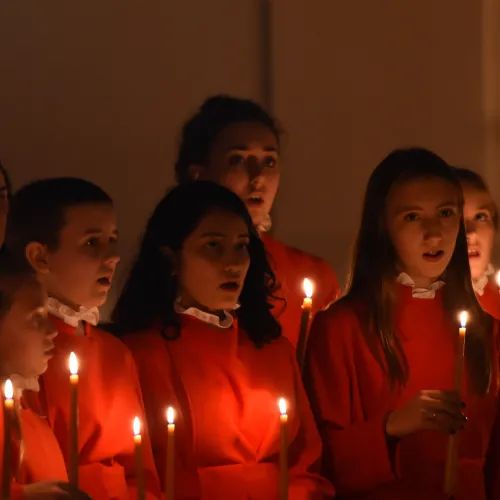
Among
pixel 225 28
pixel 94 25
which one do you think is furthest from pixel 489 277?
pixel 94 25

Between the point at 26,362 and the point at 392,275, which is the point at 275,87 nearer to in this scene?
the point at 392,275

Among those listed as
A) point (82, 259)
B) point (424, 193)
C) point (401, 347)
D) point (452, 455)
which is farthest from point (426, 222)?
point (82, 259)

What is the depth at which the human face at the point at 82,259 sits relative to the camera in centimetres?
216

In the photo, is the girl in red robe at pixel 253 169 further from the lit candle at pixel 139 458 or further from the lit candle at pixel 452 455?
the lit candle at pixel 139 458

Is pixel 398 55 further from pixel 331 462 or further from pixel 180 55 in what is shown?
pixel 331 462

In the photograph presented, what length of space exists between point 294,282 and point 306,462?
1.81 feet

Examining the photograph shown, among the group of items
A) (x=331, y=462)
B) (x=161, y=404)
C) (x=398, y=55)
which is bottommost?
(x=331, y=462)

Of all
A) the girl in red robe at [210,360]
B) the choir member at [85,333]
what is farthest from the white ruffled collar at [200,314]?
the choir member at [85,333]

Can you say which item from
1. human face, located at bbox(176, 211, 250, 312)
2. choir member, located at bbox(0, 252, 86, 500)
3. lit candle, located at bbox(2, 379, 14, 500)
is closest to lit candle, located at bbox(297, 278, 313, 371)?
human face, located at bbox(176, 211, 250, 312)

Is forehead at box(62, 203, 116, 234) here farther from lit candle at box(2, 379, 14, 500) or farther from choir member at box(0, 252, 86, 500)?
lit candle at box(2, 379, 14, 500)

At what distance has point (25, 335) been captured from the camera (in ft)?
6.49

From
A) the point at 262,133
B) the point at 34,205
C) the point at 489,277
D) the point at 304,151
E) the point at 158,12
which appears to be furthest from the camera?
the point at 304,151

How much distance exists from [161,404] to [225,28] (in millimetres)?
1265

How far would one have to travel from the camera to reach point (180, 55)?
10.1 feet
